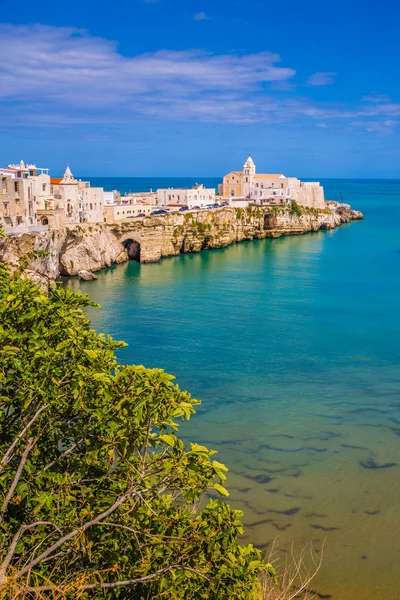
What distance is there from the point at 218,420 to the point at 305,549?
7466 millimetres

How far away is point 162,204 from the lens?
82.1 m

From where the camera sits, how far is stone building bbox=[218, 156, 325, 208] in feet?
293

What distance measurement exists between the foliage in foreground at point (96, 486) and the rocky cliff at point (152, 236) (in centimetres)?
2545

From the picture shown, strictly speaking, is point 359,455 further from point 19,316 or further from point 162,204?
point 162,204

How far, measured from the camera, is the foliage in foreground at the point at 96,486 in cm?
694

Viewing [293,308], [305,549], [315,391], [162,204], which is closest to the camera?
[305,549]

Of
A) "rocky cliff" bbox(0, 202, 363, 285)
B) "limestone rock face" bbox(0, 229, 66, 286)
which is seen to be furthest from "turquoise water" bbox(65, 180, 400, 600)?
"rocky cliff" bbox(0, 202, 363, 285)

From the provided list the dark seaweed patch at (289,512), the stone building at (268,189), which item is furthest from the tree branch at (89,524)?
the stone building at (268,189)

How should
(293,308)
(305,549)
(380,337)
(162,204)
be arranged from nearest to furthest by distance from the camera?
(305,549)
(380,337)
(293,308)
(162,204)

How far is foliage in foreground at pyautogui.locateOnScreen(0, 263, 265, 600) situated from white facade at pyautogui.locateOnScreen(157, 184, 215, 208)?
71755 millimetres

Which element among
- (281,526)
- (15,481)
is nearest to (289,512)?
(281,526)

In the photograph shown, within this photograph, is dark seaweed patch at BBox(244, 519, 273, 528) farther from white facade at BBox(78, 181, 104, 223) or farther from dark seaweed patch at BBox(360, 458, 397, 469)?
white facade at BBox(78, 181, 104, 223)

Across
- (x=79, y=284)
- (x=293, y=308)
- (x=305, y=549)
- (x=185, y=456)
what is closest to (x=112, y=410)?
(x=185, y=456)

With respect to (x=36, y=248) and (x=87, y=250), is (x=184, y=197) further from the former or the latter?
(x=36, y=248)
